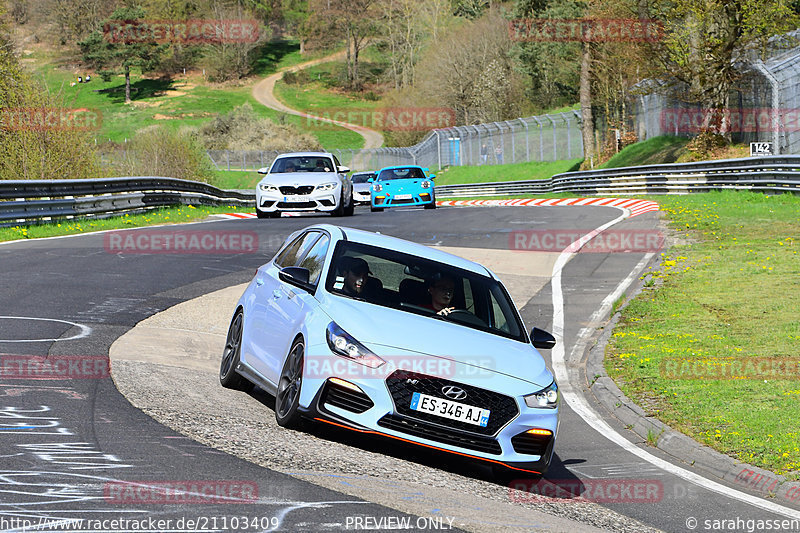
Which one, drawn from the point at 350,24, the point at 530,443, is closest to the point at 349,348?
the point at 530,443

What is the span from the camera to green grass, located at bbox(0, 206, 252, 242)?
22.6m

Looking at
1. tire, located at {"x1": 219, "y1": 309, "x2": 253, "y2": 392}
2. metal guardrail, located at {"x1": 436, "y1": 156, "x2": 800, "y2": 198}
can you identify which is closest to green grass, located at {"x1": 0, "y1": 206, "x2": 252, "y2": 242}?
tire, located at {"x1": 219, "y1": 309, "x2": 253, "y2": 392}

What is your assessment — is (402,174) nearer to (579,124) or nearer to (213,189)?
(213,189)

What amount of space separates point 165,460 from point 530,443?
260cm

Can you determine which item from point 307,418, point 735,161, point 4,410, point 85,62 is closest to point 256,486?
point 307,418

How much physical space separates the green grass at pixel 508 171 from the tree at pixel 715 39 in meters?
20.5

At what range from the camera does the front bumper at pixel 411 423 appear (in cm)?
701

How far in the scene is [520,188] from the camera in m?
55.0

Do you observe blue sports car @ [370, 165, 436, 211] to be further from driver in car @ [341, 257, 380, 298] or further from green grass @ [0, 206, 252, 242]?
driver in car @ [341, 257, 380, 298]

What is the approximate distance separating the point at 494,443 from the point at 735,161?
95.4 ft

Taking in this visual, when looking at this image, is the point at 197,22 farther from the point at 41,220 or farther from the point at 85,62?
the point at 41,220

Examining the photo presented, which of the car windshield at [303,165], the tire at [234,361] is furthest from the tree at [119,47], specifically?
the tire at [234,361]

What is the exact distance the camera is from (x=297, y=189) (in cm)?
2706

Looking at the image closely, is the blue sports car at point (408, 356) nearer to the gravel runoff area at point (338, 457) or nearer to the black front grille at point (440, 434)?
the black front grille at point (440, 434)
